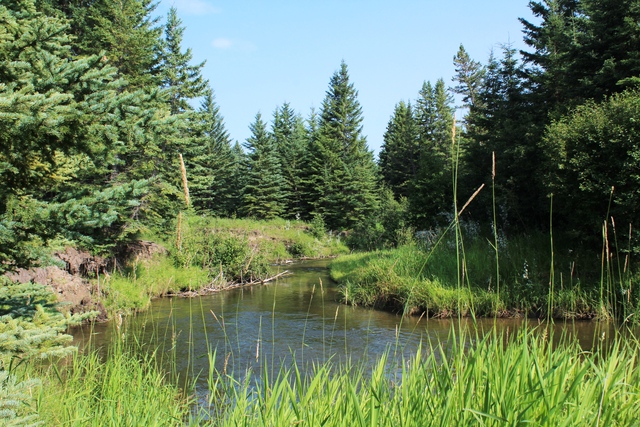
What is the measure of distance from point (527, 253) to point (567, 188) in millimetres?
2059

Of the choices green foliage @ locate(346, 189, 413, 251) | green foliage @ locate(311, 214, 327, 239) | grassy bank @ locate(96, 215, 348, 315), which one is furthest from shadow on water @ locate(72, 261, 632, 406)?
green foliage @ locate(311, 214, 327, 239)

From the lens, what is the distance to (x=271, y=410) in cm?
287

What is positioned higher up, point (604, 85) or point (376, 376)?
point (604, 85)

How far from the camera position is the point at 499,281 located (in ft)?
41.4

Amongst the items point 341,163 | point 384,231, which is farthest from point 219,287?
point 341,163

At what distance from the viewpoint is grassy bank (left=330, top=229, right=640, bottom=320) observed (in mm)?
10125

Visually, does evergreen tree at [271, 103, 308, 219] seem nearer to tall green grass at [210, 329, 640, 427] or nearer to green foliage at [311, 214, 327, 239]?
green foliage at [311, 214, 327, 239]

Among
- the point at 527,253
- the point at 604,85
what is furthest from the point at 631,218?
the point at 604,85

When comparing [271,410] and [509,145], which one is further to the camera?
[509,145]

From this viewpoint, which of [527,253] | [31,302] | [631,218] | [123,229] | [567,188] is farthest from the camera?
[123,229]

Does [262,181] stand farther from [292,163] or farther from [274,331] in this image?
[274,331]

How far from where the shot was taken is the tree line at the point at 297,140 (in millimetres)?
3674

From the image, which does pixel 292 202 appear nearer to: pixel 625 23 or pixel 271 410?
pixel 625 23

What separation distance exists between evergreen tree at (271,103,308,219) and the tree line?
0.20 metres
